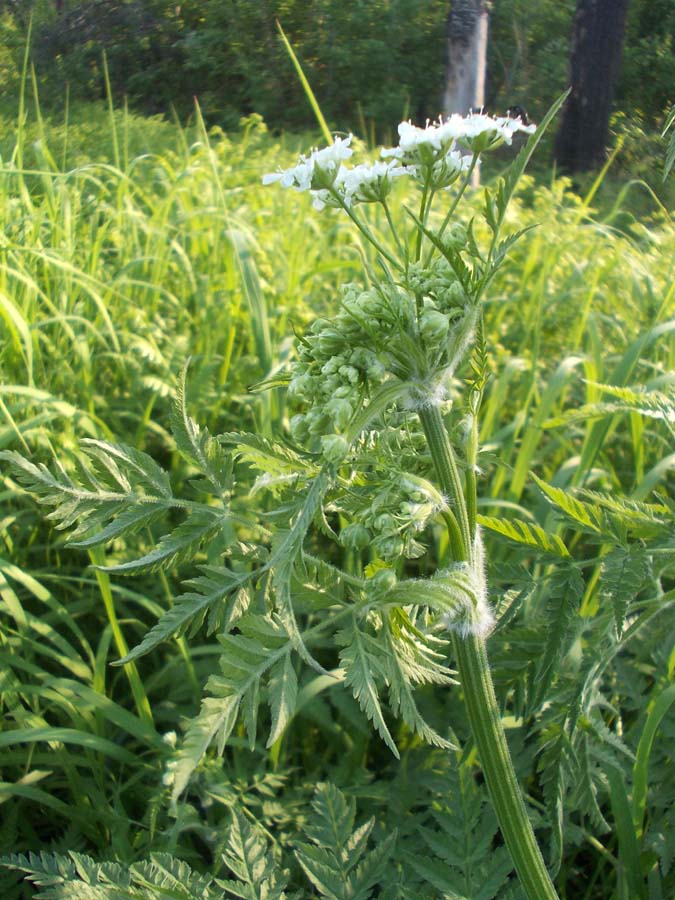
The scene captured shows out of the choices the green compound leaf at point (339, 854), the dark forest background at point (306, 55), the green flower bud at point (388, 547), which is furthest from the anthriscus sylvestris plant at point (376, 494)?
the dark forest background at point (306, 55)

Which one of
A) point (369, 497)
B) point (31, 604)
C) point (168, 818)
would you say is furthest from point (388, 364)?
point (31, 604)

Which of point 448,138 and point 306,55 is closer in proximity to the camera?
point 448,138

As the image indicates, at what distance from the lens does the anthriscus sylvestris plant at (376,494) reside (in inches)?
31.8

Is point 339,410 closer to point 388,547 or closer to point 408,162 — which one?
point 388,547

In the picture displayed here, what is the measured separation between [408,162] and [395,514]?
15.7 inches

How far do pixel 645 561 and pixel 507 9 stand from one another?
23.7 ft

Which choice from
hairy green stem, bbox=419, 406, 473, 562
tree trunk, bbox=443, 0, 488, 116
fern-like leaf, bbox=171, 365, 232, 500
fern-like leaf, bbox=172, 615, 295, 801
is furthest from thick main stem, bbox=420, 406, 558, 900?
tree trunk, bbox=443, 0, 488, 116

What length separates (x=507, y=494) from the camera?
2.11m

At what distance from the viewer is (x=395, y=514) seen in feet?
2.77

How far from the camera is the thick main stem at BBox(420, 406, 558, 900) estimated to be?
2.96 ft

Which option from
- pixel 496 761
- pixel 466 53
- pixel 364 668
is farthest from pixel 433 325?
pixel 466 53

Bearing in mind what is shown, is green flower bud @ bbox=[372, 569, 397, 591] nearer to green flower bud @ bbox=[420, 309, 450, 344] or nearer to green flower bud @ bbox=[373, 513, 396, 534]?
green flower bud @ bbox=[373, 513, 396, 534]

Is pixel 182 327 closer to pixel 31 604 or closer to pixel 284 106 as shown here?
pixel 31 604

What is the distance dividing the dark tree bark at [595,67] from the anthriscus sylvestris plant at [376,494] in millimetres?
5928
